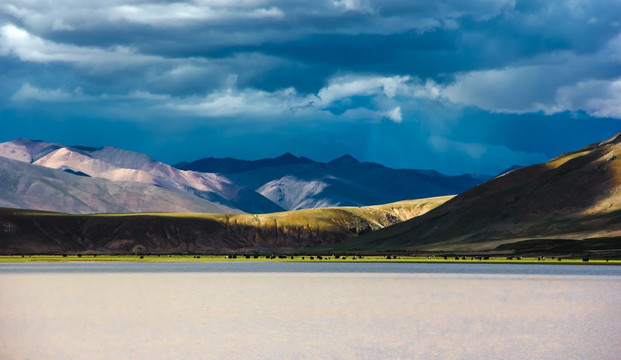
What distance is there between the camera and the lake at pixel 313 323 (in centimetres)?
4194

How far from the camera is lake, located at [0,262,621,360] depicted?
1651 inches

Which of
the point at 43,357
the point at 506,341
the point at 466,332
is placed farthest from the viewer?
the point at 466,332

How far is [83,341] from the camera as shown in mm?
45938

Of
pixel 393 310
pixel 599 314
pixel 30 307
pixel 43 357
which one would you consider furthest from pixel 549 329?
pixel 30 307

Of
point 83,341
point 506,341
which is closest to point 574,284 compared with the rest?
point 506,341

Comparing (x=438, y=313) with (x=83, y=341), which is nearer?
(x=83, y=341)

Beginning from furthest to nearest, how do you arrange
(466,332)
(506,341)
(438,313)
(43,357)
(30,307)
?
(30,307)
(438,313)
(466,332)
(506,341)
(43,357)

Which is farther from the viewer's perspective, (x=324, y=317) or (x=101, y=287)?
(x=101, y=287)

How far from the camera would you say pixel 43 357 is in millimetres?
40094

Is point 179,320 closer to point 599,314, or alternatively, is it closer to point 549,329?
point 549,329

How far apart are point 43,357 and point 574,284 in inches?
2796

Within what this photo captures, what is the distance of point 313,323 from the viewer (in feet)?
179

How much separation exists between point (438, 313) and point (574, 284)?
42.0 m

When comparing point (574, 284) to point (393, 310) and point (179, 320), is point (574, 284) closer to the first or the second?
point (393, 310)
